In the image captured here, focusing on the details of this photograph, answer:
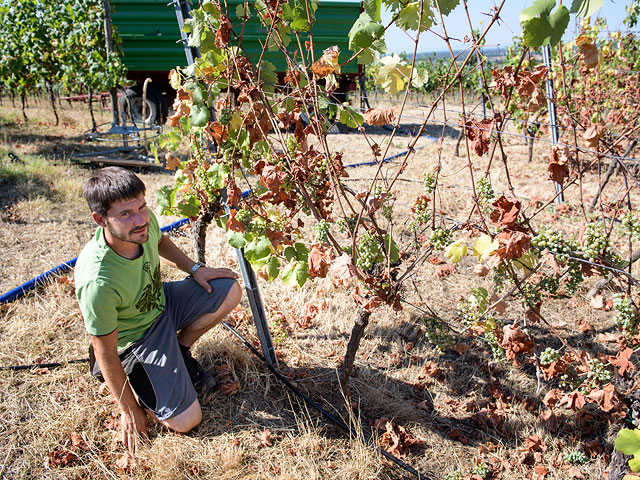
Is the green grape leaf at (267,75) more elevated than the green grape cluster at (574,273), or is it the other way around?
the green grape leaf at (267,75)

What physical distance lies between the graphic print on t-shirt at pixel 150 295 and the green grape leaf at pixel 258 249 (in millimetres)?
548

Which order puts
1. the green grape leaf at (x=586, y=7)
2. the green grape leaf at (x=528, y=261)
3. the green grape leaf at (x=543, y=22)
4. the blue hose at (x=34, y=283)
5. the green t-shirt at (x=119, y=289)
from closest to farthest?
the green grape leaf at (x=586, y=7) < the green grape leaf at (x=543, y=22) < the green grape leaf at (x=528, y=261) < the green t-shirt at (x=119, y=289) < the blue hose at (x=34, y=283)

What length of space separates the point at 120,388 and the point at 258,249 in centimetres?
87

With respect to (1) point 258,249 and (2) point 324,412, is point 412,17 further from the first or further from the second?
(2) point 324,412

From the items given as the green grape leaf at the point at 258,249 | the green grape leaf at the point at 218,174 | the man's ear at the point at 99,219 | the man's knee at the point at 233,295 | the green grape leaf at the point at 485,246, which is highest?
the green grape leaf at the point at 218,174

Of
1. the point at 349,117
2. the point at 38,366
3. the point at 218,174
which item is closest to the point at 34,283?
the point at 38,366

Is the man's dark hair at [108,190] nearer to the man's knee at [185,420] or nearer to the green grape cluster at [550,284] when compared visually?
the man's knee at [185,420]

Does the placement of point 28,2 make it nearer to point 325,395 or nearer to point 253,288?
point 253,288

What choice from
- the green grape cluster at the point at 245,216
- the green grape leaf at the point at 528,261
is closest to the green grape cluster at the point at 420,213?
the green grape leaf at the point at 528,261

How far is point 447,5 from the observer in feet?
5.14

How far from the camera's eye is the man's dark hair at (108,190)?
193 centimetres

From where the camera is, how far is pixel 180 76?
2.26 meters

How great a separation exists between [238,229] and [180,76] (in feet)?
2.77

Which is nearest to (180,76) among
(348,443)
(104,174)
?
(104,174)
